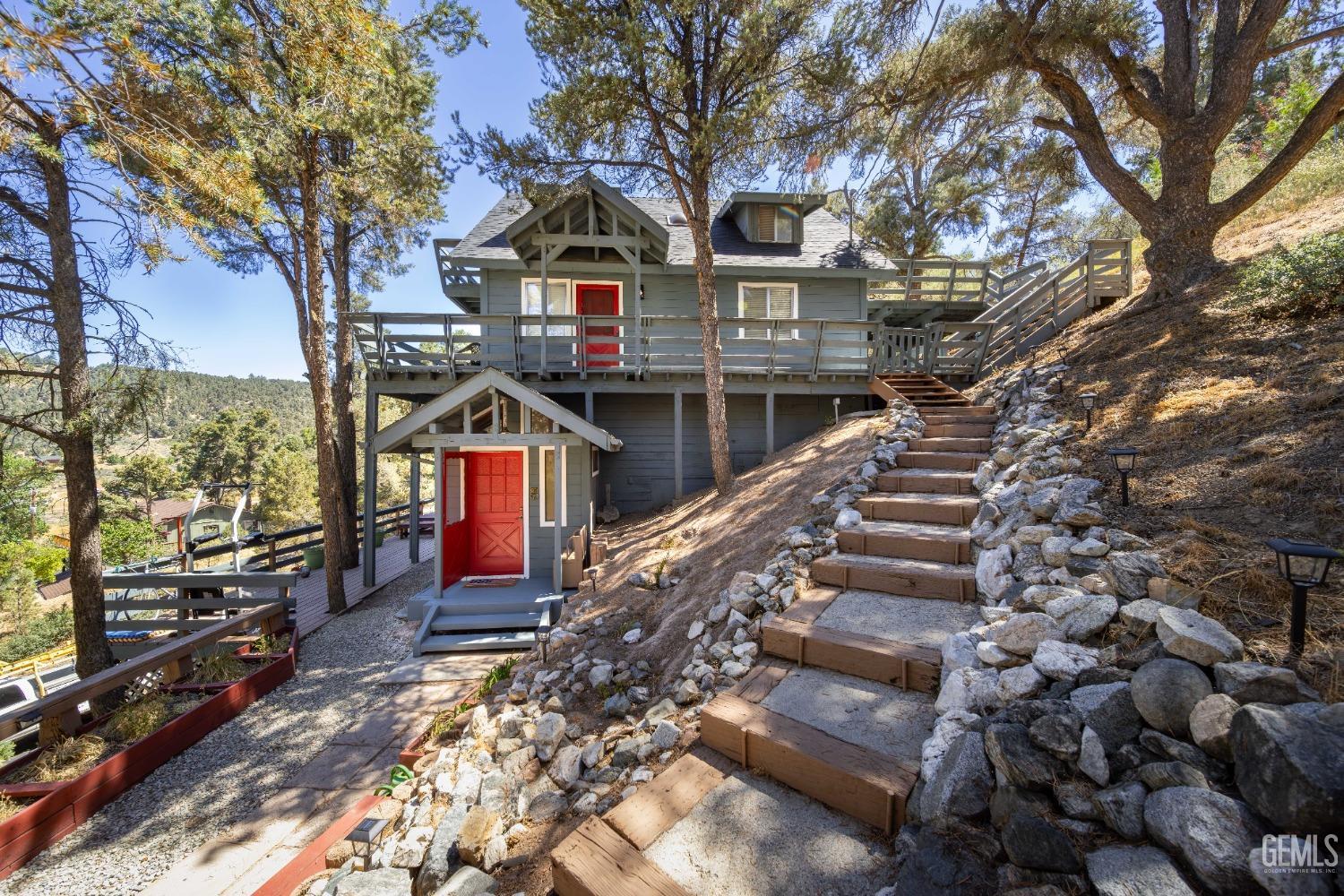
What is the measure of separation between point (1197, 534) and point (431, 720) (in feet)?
20.5

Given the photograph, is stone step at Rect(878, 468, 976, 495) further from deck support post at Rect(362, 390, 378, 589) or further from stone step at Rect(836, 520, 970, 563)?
deck support post at Rect(362, 390, 378, 589)

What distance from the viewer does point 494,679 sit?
16.6ft

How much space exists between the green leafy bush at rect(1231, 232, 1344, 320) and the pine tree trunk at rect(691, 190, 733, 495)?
620 cm

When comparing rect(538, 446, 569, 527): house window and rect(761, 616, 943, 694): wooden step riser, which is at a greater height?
rect(538, 446, 569, 527): house window

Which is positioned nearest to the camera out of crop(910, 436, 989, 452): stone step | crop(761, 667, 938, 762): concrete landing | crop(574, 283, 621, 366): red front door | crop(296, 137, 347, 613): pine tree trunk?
crop(761, 667, 938, 762): concrete landing

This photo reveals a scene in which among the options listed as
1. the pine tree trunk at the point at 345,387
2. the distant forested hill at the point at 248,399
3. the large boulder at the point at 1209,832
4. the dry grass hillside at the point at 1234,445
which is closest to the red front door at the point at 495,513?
the pine tree trunk at the point at 345,387

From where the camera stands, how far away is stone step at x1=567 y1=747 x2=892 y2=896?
204 cm

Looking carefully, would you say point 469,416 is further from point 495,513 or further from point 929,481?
point 929,481

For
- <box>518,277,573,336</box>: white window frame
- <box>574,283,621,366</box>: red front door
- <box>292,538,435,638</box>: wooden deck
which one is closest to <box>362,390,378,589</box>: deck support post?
<box>292,538,435,638</box>: wooden deck

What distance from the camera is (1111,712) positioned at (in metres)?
1.93

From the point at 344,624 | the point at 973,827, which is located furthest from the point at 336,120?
the point at 973,827

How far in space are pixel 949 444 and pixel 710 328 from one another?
4.02 meters

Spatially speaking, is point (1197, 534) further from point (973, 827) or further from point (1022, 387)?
point (1022, 387)

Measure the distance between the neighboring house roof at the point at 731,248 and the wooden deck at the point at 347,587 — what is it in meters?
7.08
